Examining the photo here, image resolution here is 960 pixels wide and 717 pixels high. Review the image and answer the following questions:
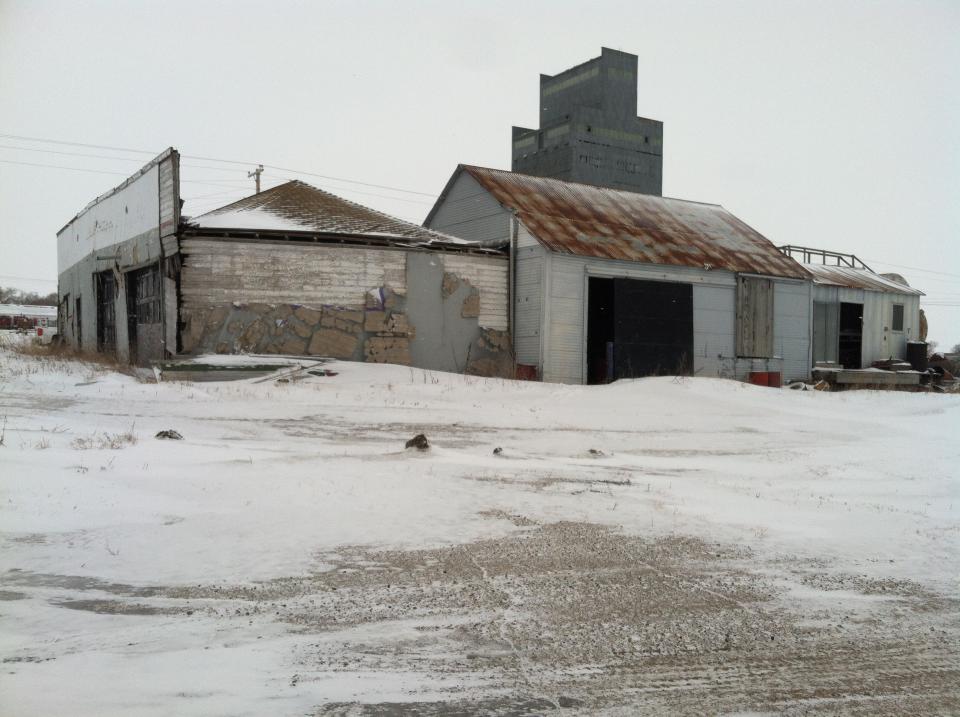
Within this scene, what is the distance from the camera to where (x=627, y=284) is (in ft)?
72.0

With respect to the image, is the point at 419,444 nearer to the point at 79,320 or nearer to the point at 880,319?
the point at 79,320

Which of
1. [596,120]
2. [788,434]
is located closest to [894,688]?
[788,434]

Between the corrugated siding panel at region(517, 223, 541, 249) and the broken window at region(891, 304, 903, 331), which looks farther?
the broken window at region(891, 304, 903, 331)

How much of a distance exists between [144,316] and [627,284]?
13.5 m

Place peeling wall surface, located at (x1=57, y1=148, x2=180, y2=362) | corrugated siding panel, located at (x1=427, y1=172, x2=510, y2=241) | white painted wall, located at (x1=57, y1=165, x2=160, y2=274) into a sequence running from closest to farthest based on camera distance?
peeling wall surface, located at (x1=57, y1=148, x2=180, y2=362) < white painted wall, located at (x1=57, y1=165, x2=160, y2=274) < corrugated siding panel, located at (x1=427, y1=172, x2=510, y2=241)

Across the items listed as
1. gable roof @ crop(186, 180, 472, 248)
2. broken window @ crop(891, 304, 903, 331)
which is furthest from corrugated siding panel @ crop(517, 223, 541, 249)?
broken window @ crop(891, 304, 903, 331)

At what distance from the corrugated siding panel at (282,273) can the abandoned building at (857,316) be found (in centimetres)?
1675

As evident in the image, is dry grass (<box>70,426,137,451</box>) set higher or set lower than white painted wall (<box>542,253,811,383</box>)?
lower

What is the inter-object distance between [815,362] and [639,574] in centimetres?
2560

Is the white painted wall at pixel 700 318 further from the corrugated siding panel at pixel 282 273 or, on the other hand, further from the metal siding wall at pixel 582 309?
the corrugated siding panel at pixel 282 273

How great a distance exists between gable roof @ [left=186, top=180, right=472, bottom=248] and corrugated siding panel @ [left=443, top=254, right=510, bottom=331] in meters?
0.56

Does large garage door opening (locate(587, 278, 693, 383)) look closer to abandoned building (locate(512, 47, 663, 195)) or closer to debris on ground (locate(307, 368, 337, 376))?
debris on ground (locate(307, 368, 337, 376))

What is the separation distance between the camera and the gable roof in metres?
18.8

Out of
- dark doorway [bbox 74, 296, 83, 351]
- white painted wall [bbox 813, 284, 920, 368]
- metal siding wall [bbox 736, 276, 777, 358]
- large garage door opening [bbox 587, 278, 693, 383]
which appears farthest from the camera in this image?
white painted wall [bbox 813, 284, 920, 368]
